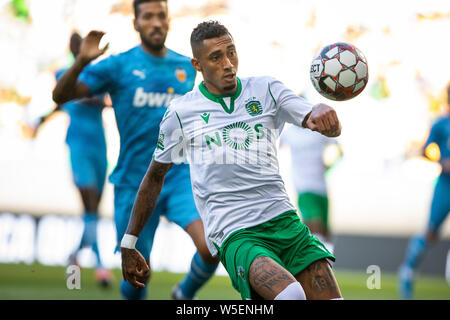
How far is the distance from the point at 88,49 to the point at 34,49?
35.6 ft

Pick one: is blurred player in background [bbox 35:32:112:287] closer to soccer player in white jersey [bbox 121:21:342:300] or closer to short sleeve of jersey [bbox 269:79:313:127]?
soccer player in white jersey [bbox 121:21:342:300]

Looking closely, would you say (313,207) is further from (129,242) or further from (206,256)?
(129,242)

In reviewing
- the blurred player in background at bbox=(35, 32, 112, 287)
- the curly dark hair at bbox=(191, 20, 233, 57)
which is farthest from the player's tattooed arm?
the blurred player in background at bbox=(35, 32, 112, 287)

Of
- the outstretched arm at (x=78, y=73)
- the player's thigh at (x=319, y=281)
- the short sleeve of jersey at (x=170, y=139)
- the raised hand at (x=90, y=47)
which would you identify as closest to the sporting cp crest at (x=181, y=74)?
the outstretched arm at (x=78, y=73)

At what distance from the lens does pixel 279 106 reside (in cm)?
391

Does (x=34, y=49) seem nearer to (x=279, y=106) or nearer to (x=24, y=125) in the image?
(x=24, y=125)

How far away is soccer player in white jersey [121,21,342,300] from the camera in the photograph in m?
3.68

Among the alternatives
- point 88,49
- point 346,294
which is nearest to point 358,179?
point 346,294

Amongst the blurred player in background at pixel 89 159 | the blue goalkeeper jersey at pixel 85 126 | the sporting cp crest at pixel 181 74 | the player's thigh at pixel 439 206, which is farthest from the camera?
the player's thigh at pixel 439 206

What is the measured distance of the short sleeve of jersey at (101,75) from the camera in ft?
16.6

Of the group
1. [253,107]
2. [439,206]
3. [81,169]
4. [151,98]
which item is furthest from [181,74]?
[439,206]

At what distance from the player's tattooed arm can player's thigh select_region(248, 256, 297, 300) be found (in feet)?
2.82

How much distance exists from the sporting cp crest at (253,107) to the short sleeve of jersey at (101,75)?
1559 mm

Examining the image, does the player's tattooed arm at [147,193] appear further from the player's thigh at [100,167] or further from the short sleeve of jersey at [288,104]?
the player's thigh at [100,167]
